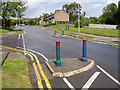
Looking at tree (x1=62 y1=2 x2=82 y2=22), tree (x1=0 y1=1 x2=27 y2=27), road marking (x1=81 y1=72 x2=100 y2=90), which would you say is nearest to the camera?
road marking (x1=81 y1=72 x2=100 y2=90)

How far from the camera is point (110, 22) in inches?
2778

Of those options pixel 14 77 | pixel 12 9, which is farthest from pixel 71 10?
pixel 14 77

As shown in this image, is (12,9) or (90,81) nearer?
(90,81)

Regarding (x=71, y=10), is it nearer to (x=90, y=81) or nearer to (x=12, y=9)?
(x=12, y=9)

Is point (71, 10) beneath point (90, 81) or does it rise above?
above

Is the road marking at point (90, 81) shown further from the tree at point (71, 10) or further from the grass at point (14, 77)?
the tree at point (71, 10)

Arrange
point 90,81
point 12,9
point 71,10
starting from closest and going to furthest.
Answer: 1. point 90,81
2. point 12,9
3. point 71,10

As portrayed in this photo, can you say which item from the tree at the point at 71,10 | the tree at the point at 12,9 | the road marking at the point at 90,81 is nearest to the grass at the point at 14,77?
A: the road marking at the point at 90,81

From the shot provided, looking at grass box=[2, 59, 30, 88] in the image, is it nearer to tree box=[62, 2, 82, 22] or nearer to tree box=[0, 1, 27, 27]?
tree box=[0, 1, 27, 27]

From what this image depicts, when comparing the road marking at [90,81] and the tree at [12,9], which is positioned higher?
the tree at [12,9]

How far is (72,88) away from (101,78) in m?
1.41

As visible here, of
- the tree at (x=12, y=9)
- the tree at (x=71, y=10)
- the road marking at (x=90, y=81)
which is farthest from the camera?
the tree at (x=71, y=10)

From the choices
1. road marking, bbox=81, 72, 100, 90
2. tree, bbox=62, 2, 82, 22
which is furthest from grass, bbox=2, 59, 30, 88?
tree, bbox=62, 2, 82, 22

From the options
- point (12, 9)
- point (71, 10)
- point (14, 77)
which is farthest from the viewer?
point (71, 10)
